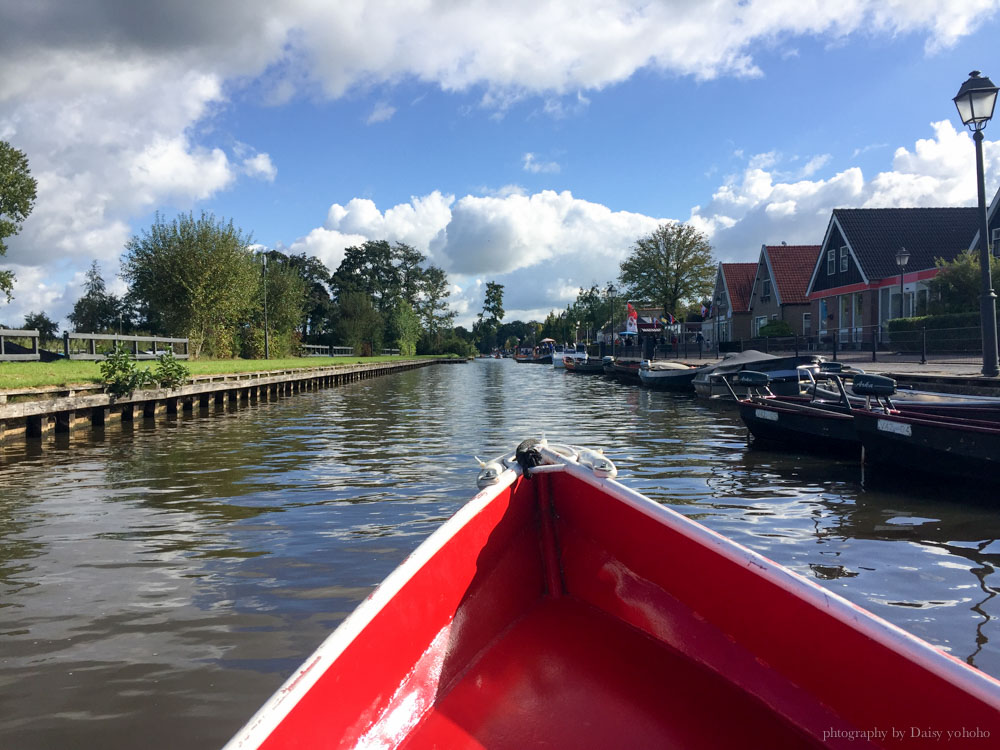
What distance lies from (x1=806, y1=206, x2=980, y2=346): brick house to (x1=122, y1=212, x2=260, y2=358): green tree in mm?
30047

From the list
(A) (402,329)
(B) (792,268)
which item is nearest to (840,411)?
(B) (792,268)

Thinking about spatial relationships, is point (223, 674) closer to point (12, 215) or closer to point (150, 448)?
point (150, 448)

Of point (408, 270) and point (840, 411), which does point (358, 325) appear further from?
point (840, 411)

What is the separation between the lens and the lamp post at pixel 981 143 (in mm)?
11805

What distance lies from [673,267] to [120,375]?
43.9 meters

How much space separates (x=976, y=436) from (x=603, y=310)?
80.9 meters

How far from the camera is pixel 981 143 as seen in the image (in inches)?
488

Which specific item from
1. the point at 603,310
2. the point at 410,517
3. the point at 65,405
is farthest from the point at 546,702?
the point at 603,310

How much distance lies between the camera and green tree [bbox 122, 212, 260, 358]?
35.7 meters

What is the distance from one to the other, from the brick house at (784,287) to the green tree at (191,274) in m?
30.6

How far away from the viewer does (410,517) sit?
22.4 ft

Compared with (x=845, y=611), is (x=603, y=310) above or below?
above

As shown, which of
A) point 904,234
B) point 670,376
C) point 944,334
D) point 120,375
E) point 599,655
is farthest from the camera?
point 904,234

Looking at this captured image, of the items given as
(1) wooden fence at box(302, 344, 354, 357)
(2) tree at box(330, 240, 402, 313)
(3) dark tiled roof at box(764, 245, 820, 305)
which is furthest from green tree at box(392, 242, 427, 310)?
(3) dark tiled roof at box(764, 245, 820, 305)
